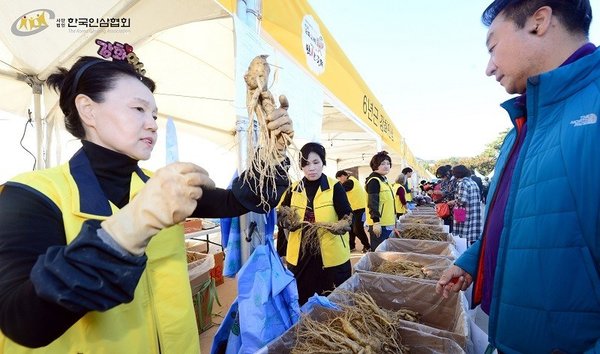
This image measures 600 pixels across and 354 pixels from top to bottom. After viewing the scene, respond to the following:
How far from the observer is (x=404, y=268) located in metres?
2.46

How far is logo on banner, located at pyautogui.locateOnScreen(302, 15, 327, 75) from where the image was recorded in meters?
2.78

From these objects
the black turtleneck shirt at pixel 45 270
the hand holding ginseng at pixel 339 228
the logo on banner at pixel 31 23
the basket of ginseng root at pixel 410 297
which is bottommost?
the basket of ginseng root at pixel 410 297

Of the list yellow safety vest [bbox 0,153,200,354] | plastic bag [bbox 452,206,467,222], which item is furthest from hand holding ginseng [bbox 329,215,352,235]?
plastic bag [bbox 452,206,467,222]

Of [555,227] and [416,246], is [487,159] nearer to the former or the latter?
[416,246]

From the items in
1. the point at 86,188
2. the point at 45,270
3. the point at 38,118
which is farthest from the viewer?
the point at 38,118

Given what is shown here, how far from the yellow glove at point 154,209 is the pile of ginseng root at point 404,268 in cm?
214

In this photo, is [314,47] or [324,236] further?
[314,47]

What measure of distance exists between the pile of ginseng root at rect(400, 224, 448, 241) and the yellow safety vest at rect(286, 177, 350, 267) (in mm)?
1526

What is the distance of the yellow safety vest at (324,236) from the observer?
2508 millimetres

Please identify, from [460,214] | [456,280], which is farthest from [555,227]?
[460,214]

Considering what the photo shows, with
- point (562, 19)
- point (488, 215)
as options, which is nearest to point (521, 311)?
point (488, 215)

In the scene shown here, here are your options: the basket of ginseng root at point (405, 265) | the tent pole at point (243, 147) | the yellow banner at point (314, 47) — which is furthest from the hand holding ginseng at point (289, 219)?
the yellow banner at point (314, 47)

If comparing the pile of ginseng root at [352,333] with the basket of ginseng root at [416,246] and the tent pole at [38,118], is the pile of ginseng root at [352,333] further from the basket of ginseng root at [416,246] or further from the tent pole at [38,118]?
the tent pole at [38,118]

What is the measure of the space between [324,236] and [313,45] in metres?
1.94
